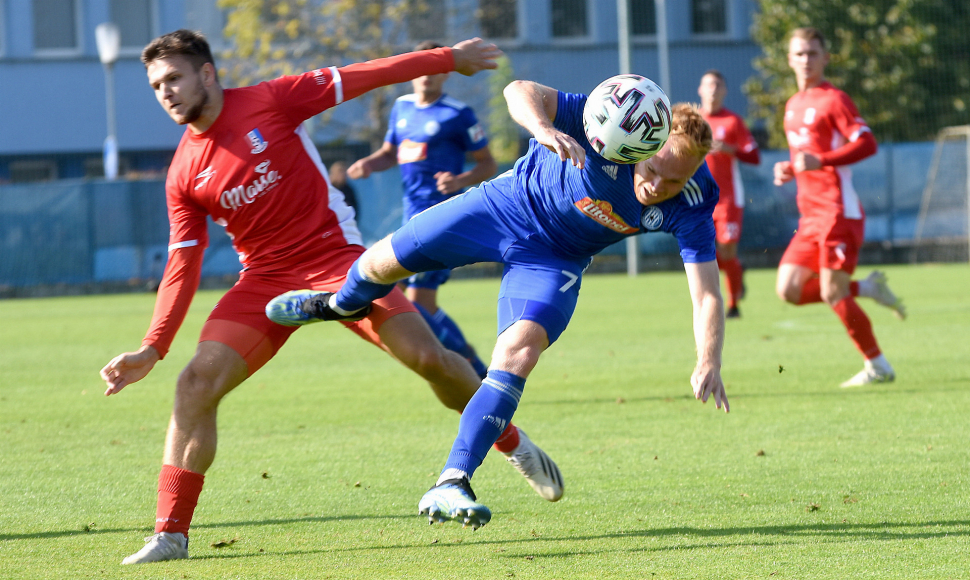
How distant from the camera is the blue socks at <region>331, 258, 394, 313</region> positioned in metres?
4.79

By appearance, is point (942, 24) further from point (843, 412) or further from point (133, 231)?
point (843, 412)

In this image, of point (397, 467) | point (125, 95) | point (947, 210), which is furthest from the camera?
point (125, 95)

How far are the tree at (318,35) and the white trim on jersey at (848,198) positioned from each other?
63.2 ft

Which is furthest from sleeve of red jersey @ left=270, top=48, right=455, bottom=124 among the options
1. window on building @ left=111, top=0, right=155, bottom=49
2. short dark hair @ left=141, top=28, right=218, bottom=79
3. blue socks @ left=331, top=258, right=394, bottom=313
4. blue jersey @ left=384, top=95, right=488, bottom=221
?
window on building @ left=111, top=0, right=155, bottom=49

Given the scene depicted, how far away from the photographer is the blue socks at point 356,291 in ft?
15.7

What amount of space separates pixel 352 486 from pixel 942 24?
2453cm

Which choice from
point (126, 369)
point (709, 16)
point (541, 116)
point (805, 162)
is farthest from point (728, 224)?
point (709, 16)

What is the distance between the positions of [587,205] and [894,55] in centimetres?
2402

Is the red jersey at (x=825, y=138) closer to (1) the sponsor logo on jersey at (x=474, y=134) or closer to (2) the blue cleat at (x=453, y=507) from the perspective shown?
(1) the sponsor logo on jersey at (x=474, y=134)

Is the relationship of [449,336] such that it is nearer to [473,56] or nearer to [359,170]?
[359,170]

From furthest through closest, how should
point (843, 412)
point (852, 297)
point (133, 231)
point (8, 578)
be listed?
1. point (133, 231)
2. point (852, 297)
3. point (843, 412)
4. point (8, 578)

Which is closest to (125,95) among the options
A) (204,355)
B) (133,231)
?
(133,231)

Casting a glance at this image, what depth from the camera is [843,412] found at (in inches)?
285

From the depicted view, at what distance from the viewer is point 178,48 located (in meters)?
4.71
